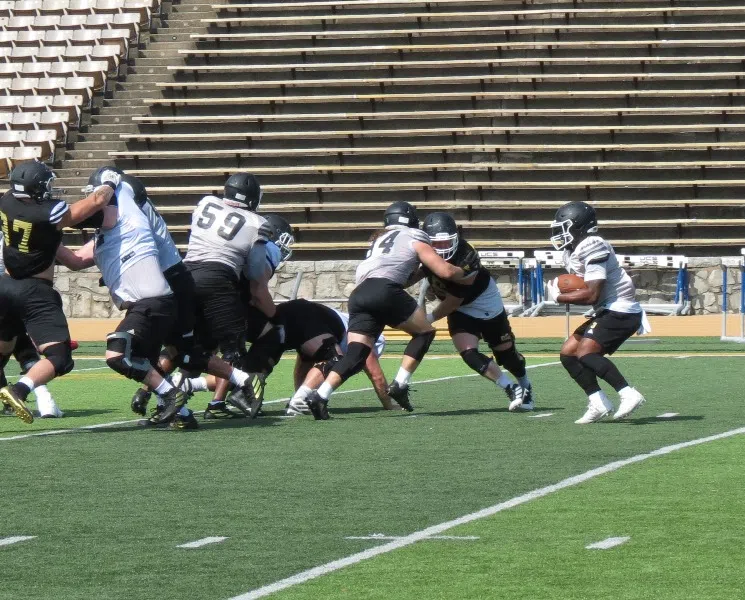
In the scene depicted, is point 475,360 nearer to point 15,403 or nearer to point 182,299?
point 182,299

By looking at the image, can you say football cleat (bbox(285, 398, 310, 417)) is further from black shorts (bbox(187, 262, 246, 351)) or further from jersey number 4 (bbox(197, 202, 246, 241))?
jersey number 4 (bbox(197, 202, 246, 241))

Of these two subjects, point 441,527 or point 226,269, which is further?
point 226,269

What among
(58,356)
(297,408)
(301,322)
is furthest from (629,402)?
(58,356)

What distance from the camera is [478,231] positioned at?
26.0 metres

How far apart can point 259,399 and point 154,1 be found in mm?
21981

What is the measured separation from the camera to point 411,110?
90.7 feet

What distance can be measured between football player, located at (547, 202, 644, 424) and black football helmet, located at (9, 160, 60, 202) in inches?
128

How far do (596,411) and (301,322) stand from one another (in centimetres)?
230

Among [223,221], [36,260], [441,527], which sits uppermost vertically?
[223,221]

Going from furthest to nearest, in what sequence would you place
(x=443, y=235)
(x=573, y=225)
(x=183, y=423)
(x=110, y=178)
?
Result: (x=443, y=235) → (x=573, y=225) → (x=183, y=423) → (x=110, y=178)

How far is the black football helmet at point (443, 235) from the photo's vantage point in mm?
10672

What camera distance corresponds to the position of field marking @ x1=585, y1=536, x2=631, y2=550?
5535 mm

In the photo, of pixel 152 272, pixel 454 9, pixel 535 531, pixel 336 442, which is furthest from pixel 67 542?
pixel 454 9

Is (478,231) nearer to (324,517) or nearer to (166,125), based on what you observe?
(166,125)
